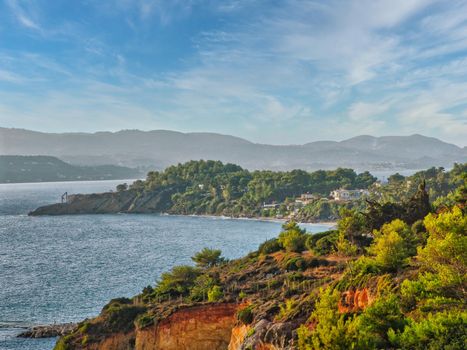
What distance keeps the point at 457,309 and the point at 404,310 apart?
3.21 metres

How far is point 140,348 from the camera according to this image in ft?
127

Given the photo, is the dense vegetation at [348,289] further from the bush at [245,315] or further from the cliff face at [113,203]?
the cliff face at [113,203]

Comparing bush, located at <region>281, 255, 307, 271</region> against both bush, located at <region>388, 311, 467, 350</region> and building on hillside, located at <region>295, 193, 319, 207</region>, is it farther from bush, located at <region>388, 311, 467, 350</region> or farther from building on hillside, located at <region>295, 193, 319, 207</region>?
building on hillside, located at <region>295, 193, 319, 207</region>

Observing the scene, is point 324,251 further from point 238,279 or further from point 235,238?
point 235,238

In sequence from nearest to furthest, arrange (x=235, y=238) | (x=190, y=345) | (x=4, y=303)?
1. (x=190, y=345)
2. (x=4, y=303)
3. (x=235, y=238)

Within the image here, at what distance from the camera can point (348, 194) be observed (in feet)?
537

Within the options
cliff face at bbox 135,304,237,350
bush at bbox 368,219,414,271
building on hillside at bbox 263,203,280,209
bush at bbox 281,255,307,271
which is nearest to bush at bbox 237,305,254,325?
cliff face at bbox 135,304,237,350

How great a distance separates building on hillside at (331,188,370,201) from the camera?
6330 inches

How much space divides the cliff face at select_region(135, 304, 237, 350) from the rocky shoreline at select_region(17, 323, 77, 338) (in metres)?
16.0

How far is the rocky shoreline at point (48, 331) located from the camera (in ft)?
163

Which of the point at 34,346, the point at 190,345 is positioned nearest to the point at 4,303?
the point at 34,346

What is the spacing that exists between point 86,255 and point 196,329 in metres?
65.0

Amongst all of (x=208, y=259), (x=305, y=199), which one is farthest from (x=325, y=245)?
(x=305, y=199)

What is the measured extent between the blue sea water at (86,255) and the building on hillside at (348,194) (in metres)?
30.6
